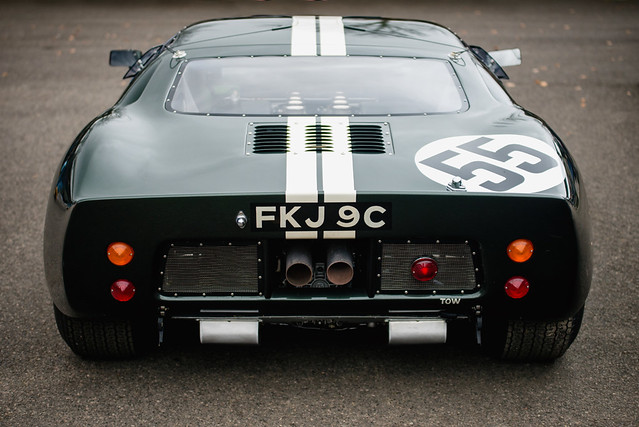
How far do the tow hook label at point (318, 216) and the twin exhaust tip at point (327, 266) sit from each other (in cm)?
13

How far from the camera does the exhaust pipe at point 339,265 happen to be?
2.60 meters

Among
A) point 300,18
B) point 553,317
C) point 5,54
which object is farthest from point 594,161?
point 5,54

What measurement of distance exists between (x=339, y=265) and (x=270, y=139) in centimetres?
59

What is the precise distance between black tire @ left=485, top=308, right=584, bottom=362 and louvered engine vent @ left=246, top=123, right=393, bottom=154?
2.76 ft

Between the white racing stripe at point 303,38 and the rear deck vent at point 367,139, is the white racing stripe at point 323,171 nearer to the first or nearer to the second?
the rear deck vent at point 367,139

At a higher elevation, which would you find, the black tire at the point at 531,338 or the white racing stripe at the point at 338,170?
the white racing stripe at the point at 338,170

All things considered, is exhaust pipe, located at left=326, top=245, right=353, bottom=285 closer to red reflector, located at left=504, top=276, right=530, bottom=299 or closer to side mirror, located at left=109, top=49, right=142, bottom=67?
red reflector, located at left=504, top=276, right=530, bottom=299

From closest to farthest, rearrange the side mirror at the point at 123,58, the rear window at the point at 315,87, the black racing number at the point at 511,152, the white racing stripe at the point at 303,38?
the black racing number at the point at 511,152 → the rear window at the point at 315,87 → the white racing stripe at the point at 303,38 → the side mirror at the point at 123,58

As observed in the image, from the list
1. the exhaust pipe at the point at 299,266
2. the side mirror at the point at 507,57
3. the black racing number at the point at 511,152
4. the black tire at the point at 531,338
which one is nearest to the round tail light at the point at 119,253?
the exhaust pipe at the point at 299,266

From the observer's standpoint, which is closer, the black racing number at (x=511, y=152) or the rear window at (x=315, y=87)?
the black racing number at (x=511, y=152)

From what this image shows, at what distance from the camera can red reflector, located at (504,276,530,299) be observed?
264 centimetres

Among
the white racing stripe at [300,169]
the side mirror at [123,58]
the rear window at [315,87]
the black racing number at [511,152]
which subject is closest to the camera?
the white racing stripe at [300,169]

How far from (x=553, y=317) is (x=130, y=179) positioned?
160cm

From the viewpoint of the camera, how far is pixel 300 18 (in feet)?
13.6
